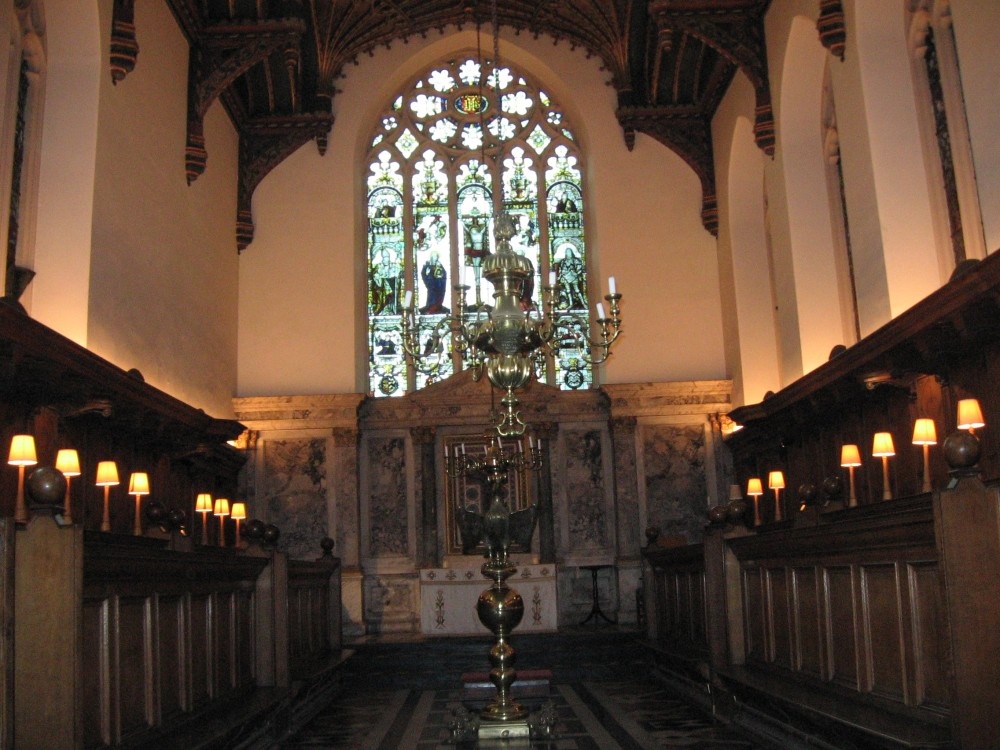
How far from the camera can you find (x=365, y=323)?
16547 millimetres

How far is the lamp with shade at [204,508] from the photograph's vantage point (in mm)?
12772

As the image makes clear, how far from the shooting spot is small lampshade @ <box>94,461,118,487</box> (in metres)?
9.63

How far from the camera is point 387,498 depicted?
15555 millimetres

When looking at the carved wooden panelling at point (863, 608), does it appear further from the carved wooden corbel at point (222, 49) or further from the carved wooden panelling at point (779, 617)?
the carved wooden corbel at point (222, 49)

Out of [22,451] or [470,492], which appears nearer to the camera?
[22,451]

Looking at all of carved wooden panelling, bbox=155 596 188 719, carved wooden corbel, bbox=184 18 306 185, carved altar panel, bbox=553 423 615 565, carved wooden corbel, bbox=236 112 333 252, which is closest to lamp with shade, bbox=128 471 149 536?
carved wooden panelling, bbox=155 596 188 719

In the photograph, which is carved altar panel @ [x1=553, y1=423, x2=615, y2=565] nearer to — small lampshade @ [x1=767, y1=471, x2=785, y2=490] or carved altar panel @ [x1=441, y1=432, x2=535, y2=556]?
carved altar panel @ [x1=441, y1=432, x2=535, y2=556]

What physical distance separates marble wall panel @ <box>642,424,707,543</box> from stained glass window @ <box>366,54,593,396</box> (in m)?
1.95

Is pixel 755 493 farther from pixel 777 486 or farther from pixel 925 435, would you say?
pixel 925 435

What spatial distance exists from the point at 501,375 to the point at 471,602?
24.7 ft

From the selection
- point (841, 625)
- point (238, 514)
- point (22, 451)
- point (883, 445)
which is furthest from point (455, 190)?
point (841, 625)

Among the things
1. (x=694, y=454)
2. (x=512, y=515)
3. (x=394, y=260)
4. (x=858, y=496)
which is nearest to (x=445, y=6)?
(x=394, y=260)

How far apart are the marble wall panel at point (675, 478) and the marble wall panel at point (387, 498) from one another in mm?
3451

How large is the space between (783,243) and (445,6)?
686 cm
